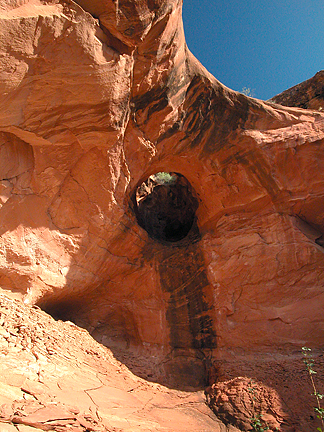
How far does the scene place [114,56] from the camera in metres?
4.32

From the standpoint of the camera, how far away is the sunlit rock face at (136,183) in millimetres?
4117

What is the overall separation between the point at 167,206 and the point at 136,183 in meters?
2.52

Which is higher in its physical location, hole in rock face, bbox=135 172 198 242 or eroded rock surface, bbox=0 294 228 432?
hole in rock face, bbox=135 172 198 242

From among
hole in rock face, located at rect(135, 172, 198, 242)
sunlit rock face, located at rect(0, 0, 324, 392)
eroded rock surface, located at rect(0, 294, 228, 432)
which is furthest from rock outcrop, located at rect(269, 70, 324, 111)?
eroded rock surface, located at rect(0, 294, 228, 432)

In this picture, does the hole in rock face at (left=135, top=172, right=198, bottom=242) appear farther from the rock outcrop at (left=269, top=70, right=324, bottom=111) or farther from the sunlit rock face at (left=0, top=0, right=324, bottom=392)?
the rock outcrop at (left=269, top=70, right=324, bottom=111)

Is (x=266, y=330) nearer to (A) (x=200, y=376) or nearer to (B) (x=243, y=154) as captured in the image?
(A) (x=200, y=376)

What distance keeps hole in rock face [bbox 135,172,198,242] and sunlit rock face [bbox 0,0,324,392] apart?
93 cm

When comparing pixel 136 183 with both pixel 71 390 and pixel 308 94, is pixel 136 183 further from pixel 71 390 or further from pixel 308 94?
pixel 308 94

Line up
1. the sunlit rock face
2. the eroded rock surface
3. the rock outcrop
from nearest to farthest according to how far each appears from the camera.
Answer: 1. the eroded rock surface
2. the sunlit rock face
3. the rock outcrop

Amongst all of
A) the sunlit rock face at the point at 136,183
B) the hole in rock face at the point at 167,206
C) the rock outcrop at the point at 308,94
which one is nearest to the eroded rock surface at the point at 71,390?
the sunlit rock face at the point at 136,183

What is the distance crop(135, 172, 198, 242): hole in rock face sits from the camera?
289 inches

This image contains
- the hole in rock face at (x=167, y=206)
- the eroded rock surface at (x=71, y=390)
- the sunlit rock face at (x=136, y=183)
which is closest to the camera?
the eroded rock surface at (x=71, y=390)

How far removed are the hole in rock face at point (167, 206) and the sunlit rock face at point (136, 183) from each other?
933mm

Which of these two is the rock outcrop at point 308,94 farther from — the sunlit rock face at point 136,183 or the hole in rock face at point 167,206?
the hole in rock face at point 167,206
